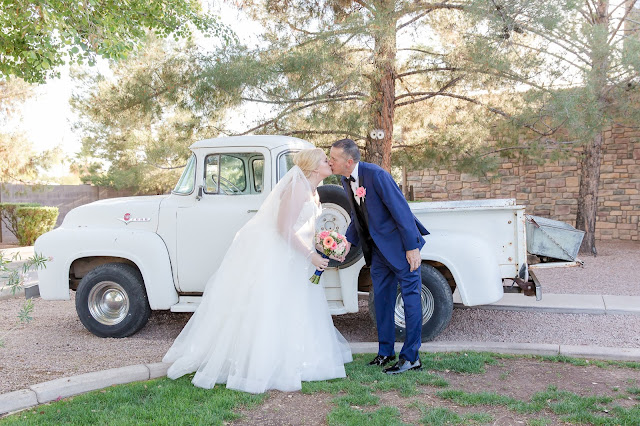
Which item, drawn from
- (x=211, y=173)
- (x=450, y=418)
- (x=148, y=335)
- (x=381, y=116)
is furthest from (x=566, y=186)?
(x=450, y=418)

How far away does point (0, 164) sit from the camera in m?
16.0

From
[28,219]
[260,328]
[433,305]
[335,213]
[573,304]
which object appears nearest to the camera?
[260,328]

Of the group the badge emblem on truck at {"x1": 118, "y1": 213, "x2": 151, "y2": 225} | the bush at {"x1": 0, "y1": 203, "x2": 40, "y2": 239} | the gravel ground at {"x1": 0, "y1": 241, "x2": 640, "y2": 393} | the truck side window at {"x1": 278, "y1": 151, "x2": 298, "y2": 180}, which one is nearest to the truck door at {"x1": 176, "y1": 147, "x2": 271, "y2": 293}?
the truck side window at {"x1": 278, "y1": 151, "x2": 298, "y2": 180}

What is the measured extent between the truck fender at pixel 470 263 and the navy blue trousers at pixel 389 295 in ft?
1.77

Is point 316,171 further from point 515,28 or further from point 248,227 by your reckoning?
point 515,28

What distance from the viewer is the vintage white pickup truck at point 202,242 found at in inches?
203

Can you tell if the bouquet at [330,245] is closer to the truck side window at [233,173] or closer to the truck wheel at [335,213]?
the truck wheel at [335,213]

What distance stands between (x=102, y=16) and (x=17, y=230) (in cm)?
795

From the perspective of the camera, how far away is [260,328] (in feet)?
14.1

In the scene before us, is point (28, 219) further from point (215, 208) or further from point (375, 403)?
point (375, 403)

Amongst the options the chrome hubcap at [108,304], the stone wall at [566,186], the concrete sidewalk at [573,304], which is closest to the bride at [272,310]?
the chrome hubcap at [108,304]

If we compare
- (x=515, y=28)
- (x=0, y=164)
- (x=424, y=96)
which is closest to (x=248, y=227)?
(x=515, y=28)

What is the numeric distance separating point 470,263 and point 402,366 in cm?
115

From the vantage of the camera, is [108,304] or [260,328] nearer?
[260,328]
